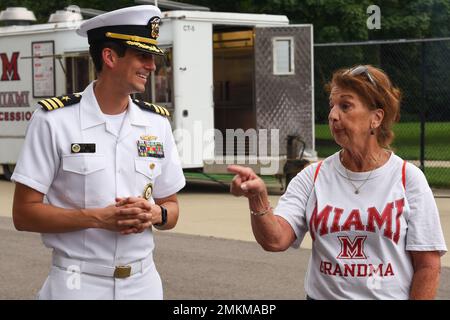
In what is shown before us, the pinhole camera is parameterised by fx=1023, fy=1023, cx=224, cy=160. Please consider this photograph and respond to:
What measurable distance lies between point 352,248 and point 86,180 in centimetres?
94

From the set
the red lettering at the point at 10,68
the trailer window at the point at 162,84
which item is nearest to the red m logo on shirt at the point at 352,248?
the trailer window at the point at 162,84

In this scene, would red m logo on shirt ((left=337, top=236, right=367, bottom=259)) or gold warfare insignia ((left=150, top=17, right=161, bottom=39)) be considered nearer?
red m logo on shirt ((left=337, top=236, right=367, bottom=259))

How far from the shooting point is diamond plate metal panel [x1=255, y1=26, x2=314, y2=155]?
16.4 metres

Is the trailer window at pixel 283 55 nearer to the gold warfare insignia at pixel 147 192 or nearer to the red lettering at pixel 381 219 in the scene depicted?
the gold warfare insignia at pixel 147 192

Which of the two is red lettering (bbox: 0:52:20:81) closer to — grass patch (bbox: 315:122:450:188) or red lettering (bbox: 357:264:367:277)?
grass patch (bbox: 315:122:450:188)

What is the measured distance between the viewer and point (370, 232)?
3.41m

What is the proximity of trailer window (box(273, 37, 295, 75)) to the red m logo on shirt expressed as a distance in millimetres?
13063

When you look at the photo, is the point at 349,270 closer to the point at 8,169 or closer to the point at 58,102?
the point at 58,102

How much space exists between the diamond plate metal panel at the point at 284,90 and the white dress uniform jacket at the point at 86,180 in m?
12.8

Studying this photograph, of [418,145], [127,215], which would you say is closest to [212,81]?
[127,215]

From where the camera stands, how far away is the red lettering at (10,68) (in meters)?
18.5

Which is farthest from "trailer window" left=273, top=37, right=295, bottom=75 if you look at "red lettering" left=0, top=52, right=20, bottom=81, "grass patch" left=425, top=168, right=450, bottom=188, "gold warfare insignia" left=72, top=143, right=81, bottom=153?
"gold warfare insignia" left=72, top=143, right=81, bottom=153
